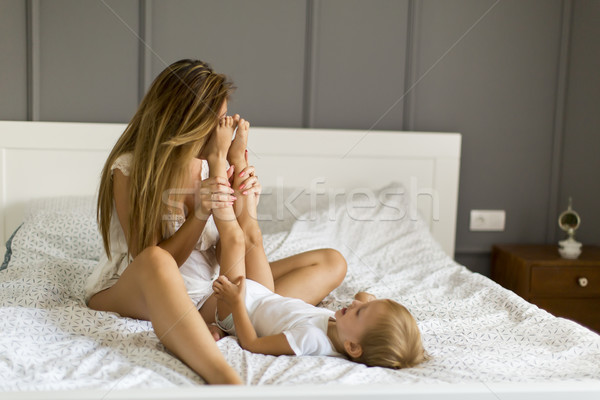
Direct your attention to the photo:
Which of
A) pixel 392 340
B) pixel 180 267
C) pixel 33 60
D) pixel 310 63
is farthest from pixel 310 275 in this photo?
pixel 33 60

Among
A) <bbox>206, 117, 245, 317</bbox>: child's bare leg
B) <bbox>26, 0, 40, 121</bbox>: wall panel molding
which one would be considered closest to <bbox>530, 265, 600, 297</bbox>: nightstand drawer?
<bbox>206, 117, 245, 317</bbox>: child's bare leg

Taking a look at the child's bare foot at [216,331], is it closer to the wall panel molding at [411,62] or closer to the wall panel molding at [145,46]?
the wall panel molding at [145,46]

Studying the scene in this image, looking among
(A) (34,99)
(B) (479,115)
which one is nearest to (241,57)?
(A) (34,99)

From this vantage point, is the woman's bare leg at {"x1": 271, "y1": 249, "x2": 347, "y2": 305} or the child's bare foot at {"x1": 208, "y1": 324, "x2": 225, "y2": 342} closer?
the child's bare foot at {"x1": 208, "y1": 324, "x2": 225, "y2": 342}

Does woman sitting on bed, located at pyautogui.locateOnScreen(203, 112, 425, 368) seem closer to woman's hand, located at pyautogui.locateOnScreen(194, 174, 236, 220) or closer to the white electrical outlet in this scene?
woman's hand, located at pyautogui.locateOnScreen(194, 174, 236, 220)

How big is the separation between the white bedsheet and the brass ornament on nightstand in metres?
0.67

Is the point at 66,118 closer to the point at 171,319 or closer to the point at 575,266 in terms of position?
the point at 171,319

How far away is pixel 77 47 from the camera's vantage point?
8.61ft

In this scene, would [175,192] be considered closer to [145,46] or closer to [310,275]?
[310,275]

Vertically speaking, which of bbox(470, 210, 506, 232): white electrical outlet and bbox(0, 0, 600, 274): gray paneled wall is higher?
bbox(0, 0, 600, 274): gray paneled wall

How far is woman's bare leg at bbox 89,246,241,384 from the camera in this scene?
118cm

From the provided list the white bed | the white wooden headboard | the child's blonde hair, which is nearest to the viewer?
the white bed

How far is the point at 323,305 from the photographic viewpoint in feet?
5.92

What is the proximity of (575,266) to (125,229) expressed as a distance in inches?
75.1
